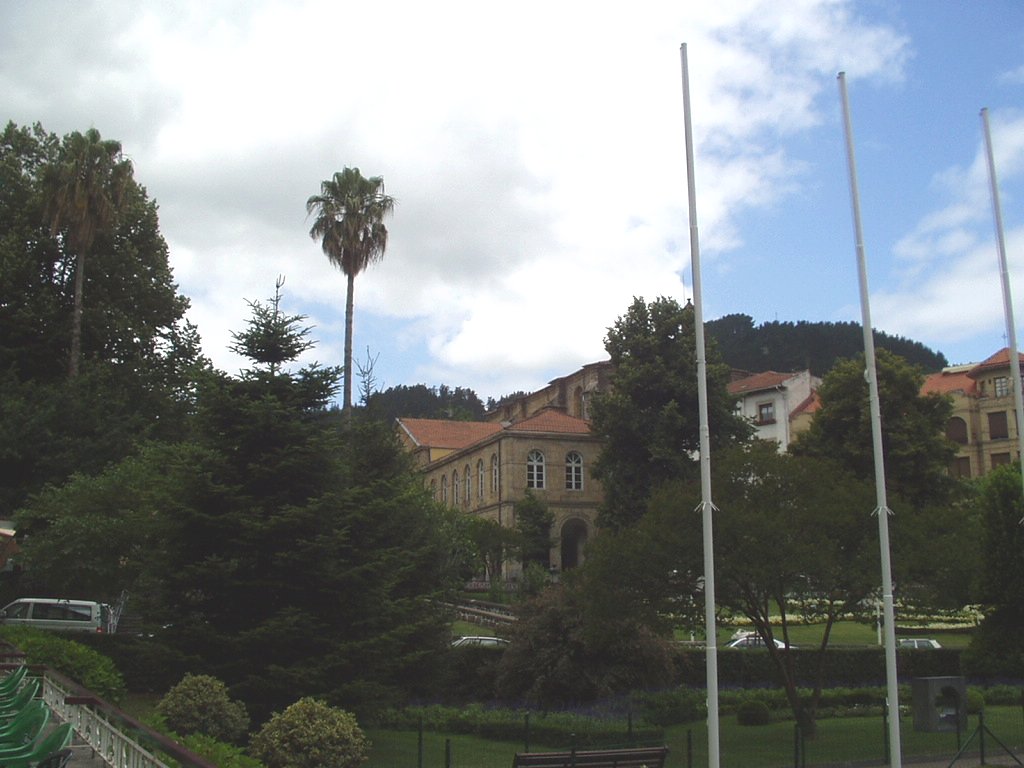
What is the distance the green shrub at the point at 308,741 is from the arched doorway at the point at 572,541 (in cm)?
4953

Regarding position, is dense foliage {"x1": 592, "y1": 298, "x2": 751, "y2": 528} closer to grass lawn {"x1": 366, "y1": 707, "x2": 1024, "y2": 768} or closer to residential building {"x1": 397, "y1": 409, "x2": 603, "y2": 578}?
residential building {"x1": 397, "y1": 409, "x2": 603, "y2": 578}

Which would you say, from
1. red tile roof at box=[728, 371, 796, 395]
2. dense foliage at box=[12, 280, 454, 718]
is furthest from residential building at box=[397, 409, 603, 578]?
dense foliage at box=[12, 280, 454, 718]

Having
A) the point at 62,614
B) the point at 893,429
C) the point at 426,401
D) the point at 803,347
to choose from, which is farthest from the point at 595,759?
the point at 426,401

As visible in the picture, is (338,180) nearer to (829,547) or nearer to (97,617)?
(97,617)

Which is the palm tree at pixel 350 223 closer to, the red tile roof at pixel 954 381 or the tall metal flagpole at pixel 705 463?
the tall metal flagpole at pixel 705 463

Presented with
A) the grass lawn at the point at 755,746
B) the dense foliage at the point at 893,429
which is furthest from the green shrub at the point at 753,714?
the dense foliage at the point at 893,429

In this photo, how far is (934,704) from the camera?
22062 millimetres

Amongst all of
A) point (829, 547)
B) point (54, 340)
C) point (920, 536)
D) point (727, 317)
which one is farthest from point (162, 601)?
point (727, 317)

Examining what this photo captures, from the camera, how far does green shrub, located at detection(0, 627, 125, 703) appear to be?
17250 mm

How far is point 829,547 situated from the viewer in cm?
1928

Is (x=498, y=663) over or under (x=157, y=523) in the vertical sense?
under

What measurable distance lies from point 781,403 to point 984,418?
14.9 metres

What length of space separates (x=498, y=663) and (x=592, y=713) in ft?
11.5

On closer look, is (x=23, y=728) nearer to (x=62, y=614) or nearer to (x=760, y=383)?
(x=62, y=614)
